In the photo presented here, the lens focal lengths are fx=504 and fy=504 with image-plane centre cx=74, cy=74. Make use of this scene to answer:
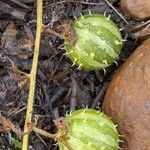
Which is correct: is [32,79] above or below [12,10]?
below

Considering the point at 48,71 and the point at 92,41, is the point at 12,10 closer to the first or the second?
the point at 48,71

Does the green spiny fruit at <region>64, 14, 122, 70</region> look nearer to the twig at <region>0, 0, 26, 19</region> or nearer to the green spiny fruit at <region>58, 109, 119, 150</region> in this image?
the green spiny fruit at <region>58, 109, 119, 150</region>

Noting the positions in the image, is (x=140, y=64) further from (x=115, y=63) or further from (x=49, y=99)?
(x=49, y=99)

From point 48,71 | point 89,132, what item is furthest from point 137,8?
point 89,132

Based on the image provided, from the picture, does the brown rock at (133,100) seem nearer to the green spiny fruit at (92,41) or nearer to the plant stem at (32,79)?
the green spiny fruit at (92,41)

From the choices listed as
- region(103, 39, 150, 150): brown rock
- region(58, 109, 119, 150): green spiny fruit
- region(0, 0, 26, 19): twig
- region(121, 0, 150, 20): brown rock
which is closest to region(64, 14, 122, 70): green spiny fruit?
region(103, 39, 150, 150): brown rock

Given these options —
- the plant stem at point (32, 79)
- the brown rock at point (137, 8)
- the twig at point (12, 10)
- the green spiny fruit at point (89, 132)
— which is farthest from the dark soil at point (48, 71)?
the green spiny fruit at point (89, 132)

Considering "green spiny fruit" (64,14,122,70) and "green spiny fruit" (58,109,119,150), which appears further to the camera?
"green spiny fruit" (64,14,122,70)
